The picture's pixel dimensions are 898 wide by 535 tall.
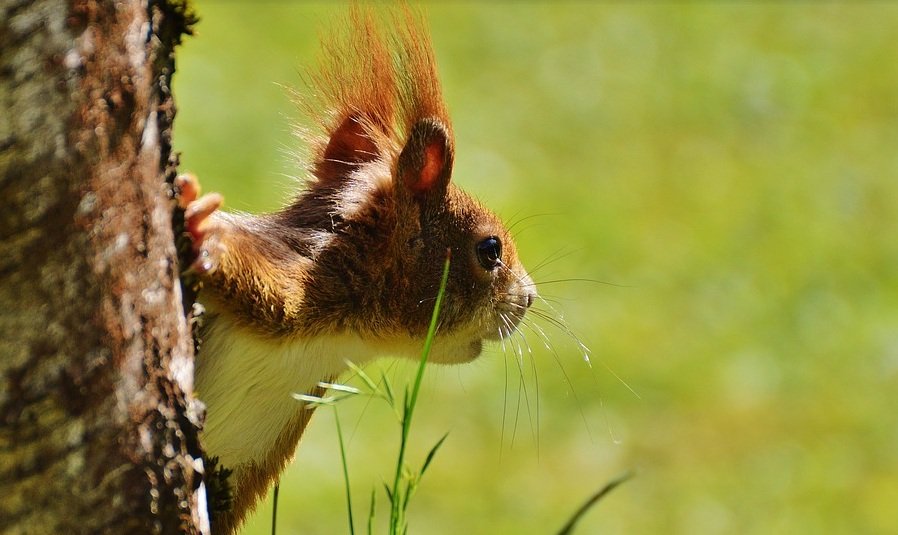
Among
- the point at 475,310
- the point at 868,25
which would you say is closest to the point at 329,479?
the point at 475,310

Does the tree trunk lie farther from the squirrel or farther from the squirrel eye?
the squirrel eye

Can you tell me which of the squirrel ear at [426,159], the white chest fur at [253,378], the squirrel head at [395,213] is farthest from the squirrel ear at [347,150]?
the white chest fur at [253,378]

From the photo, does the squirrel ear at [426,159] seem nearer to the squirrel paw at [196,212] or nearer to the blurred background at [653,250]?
→ the squirrel paw at [196,212]

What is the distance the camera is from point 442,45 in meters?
9.45

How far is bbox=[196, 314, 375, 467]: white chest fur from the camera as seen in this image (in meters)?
2.54

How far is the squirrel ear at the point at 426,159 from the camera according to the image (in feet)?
9.63

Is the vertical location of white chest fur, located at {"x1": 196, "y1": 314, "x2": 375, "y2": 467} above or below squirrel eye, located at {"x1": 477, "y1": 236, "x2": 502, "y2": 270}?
below

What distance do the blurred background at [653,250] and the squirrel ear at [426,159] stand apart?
176 centimetres

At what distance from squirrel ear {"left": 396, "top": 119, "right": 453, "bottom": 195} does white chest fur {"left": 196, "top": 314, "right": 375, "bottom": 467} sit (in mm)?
429

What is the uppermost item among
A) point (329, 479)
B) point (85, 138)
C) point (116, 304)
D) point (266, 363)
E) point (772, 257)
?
point (85, 138)

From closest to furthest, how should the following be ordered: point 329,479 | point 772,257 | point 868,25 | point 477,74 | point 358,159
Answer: point 358,159
point 329,479
point 772,257
point 477,74
point 868,25

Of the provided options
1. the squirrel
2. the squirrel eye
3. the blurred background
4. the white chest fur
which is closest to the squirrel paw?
the squirrel

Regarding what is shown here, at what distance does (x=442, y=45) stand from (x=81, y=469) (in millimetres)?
7946

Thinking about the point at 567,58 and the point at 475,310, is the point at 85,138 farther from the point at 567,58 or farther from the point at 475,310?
the point at 567,58
